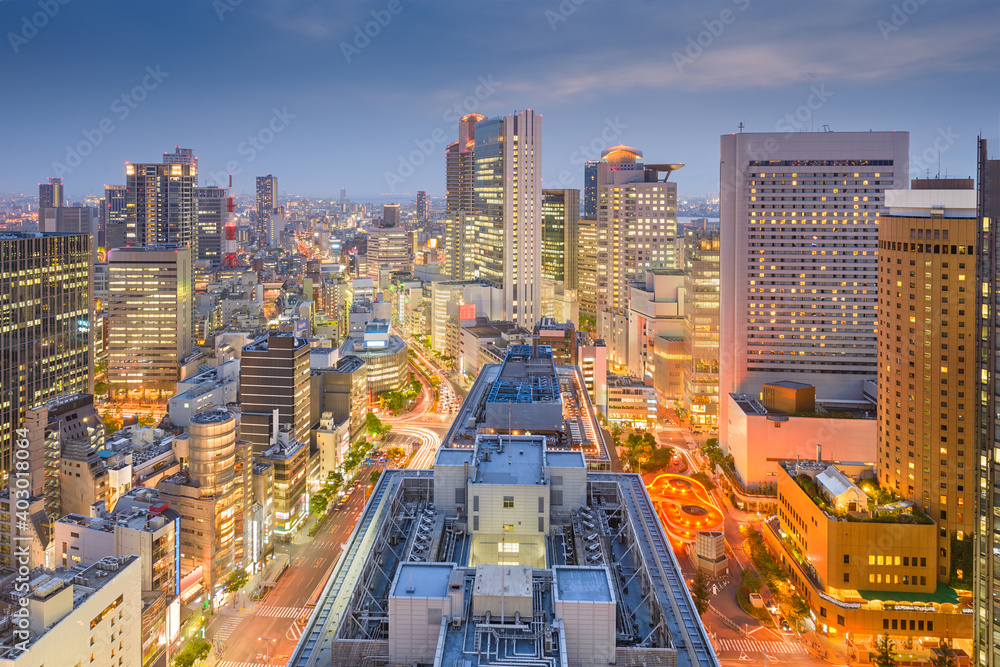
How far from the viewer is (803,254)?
4078 cm

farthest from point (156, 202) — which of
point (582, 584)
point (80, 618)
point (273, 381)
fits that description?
point (582, 584)

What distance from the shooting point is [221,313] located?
74688 millimetres

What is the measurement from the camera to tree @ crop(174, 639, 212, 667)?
21844mm

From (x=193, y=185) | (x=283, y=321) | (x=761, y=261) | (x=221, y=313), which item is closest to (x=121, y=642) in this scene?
(x=761, y=261)

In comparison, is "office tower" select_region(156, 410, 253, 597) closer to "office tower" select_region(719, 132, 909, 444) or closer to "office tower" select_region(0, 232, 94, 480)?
"office tower" select_region(0, 232, 94, 480)

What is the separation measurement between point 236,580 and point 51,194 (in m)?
89.6

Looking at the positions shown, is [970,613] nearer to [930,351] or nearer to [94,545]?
[930,351]

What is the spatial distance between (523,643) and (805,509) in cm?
1780

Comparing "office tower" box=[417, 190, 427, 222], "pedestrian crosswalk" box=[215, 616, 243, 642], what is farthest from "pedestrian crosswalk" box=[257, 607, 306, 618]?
"office tower" box=[417, 190, 427, 222]

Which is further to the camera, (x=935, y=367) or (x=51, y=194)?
(x=51, y=194)

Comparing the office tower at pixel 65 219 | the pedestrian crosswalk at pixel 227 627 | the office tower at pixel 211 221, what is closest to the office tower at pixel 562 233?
the office tower at pixel 211 221

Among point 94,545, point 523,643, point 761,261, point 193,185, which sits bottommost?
point 94,545

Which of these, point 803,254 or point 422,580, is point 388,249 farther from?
point 422,580

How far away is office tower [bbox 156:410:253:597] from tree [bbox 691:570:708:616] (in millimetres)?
15769
